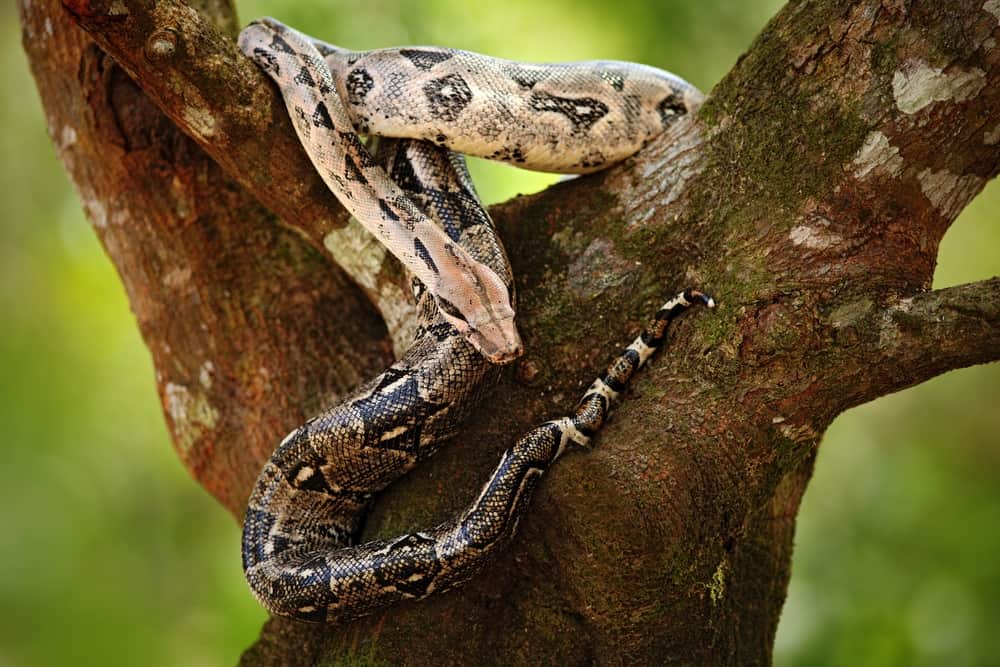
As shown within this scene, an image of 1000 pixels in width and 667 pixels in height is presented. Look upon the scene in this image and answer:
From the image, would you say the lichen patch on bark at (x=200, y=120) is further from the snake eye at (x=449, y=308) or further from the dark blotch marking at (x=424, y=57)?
the snake eye at (x=449, y=308)

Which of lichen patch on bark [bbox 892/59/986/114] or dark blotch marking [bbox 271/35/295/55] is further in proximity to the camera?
dark blotch marking [bbox 271/35/295/55]

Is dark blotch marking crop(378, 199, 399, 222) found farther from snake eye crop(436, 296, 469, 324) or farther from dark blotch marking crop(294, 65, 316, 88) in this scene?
dark blotch marking crop(294, 65, 316, 88)

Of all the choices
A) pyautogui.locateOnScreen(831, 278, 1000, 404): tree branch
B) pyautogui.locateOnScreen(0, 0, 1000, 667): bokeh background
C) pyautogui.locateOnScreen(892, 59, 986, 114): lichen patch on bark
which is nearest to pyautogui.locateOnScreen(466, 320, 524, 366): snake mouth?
pyautogui.locateOnScreen(831, 278, 1000, 404): tree branch

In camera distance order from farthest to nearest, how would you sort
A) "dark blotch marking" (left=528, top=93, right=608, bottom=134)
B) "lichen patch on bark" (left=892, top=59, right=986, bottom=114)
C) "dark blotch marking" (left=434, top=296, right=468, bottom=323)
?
"dark blotch marking" (left=528, top=93, right=608, bottom=134), "dark blotch marking" (left=434, top=296, right=468, bottom=323), "lichen patch on bark" (left=892, top=59, right=986, bottom=114)

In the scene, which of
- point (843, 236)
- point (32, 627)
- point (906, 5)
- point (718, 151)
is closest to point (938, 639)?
point (843, 236)

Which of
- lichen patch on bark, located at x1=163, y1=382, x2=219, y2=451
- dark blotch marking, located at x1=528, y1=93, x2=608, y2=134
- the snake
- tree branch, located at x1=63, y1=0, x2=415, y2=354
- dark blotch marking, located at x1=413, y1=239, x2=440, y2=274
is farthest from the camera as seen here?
lichen patch on bark, located at x1=163, y1=382, x2=219, y2=451

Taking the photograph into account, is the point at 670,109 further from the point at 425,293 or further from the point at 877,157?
the point at 425,293

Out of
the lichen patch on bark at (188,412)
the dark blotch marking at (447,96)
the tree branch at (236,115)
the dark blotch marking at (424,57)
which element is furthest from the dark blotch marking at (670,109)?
the lichen patch on bark at (188,412)
